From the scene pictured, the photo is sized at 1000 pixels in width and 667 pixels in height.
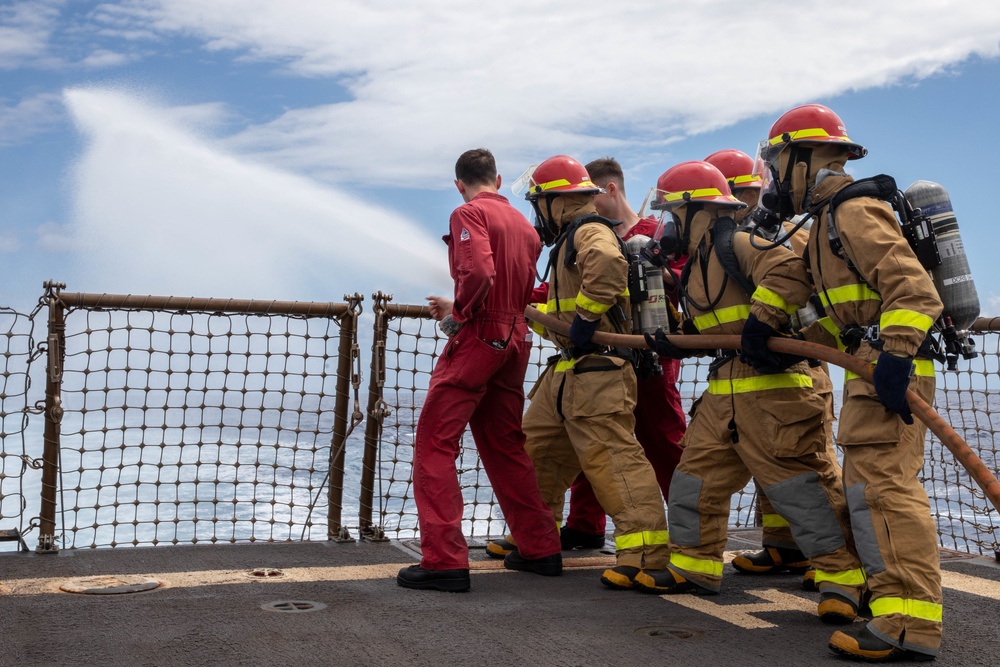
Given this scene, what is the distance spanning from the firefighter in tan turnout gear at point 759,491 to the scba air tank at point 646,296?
655 mm

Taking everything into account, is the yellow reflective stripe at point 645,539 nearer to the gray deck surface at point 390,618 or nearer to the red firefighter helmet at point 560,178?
the gray deck surface at point 390,618

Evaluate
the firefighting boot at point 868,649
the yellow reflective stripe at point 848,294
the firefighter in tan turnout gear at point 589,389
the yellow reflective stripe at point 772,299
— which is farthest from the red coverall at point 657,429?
the firefighting boot at point 868,649

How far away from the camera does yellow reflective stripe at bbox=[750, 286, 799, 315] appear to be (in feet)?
13.8

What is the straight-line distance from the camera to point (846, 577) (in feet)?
14.1

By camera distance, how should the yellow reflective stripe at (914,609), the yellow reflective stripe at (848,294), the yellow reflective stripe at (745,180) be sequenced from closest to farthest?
the yellow reflective stripe at (914,609) < the yellow reflective stripe at (848,294) < the yellow reflective stripe at (745,180)

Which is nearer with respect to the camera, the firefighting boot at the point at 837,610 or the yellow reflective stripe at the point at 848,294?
the yellow reflective stripe at the point at 848,294

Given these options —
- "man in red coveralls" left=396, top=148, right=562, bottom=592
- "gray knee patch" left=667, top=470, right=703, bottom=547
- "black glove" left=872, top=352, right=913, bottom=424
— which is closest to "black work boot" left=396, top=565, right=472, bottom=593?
"man in red coveralls" left=396, top=148, right=562, bottom=592

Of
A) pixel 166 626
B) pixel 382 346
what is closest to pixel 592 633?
pixel 166 626

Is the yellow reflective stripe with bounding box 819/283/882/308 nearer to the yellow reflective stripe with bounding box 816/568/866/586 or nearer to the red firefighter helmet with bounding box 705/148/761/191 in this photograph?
the yellow reflective stripe with bounding box 816/568/866/586

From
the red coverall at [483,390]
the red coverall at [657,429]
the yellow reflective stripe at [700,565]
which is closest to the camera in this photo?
the yellow reflective stripe at [700,565]

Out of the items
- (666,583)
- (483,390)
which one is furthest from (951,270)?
(483,390)

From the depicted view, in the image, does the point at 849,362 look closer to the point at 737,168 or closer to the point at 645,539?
the point at 645,539

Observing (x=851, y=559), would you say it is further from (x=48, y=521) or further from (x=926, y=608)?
(x=48, y=521)

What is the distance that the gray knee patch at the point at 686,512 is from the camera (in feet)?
15.4
